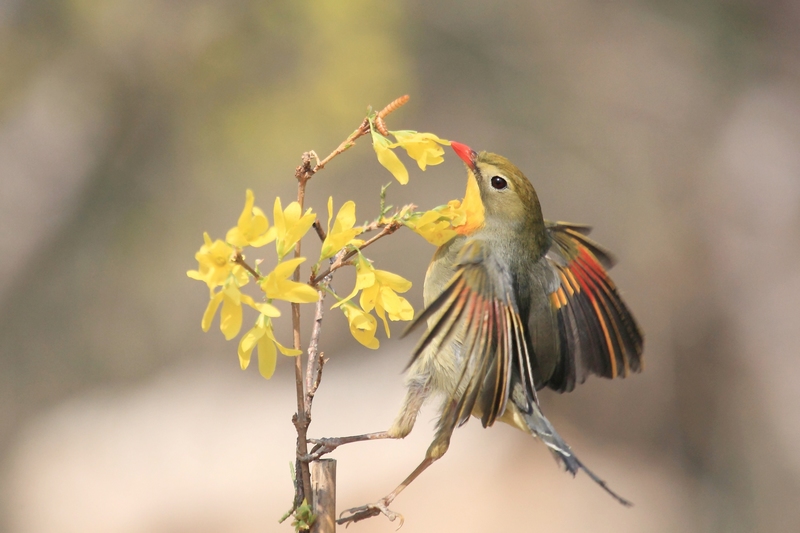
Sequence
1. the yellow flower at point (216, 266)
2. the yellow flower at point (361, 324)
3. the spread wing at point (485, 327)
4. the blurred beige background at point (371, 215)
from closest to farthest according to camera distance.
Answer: the yellow flower at point (216, 266) → the yellow flower at point (361, 324) → the spread wing at point (485, 327) → the blurred beige background at point (371, 215)

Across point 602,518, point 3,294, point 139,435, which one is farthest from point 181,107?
point 602,518

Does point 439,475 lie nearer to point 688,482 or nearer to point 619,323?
point 688,482

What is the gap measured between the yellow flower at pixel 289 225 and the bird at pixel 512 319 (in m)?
0.47

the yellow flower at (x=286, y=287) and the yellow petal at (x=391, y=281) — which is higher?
the yellow petal at (x=391, y=281)

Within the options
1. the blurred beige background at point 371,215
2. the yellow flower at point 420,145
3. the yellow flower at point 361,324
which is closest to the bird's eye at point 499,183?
the yellow flower at point 420,145

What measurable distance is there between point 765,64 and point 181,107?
4.90 metres

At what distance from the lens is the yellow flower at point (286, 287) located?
1.13 meters

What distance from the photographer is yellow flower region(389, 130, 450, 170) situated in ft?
4.53

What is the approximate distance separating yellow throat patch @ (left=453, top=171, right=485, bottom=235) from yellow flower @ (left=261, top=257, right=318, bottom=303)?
792 mm

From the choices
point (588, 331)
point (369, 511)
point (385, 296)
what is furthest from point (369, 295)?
point (588, 331)

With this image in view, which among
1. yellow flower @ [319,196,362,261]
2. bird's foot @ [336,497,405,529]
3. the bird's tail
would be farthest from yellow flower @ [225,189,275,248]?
the bird's tail

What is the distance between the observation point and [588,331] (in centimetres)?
202

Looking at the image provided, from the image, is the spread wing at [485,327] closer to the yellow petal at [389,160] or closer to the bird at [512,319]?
the bird at [512,319]

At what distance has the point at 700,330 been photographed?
6.17 metres
